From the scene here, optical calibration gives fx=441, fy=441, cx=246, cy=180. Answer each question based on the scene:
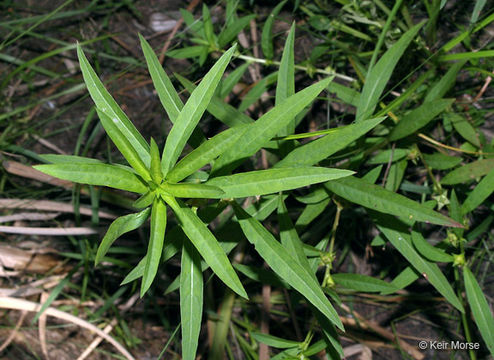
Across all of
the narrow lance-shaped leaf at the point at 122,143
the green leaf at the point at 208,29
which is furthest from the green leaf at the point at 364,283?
the green leaf at the point at 208,29

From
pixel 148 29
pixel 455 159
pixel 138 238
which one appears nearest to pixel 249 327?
pixel 138 238

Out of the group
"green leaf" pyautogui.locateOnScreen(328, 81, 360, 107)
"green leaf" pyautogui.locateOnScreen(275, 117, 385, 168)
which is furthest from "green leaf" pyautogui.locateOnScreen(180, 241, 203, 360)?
"green leaf" pyautogui.locateOnScreen(328, 81, 360, 107)

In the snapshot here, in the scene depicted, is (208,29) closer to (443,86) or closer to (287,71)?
(287,71)

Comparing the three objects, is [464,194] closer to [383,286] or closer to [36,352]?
[383,286]

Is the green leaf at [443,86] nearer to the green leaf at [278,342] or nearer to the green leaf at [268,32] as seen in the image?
the green leaf at [268,32]

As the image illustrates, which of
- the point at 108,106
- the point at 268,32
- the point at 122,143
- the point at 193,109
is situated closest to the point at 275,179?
the point at 193,109

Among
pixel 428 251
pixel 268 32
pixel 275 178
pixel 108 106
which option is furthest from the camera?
pixel 268 32
